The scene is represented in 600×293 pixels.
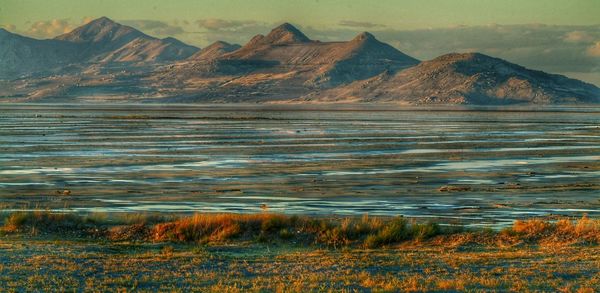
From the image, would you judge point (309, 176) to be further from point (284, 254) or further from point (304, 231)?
point (284, 254)

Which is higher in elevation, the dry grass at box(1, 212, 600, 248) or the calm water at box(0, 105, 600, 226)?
the dry grass at box(1, 212, 600, 248)

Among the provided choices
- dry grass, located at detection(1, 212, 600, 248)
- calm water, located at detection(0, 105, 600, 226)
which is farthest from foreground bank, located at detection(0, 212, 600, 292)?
calm water, located at detection(0, 105, 600, 226)

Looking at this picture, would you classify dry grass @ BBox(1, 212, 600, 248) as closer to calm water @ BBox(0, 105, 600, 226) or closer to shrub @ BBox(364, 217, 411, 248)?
shrub @ BBox(364, 217, 411, 248)

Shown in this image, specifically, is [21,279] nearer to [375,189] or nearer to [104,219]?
[104,219]

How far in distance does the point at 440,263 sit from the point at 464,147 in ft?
184

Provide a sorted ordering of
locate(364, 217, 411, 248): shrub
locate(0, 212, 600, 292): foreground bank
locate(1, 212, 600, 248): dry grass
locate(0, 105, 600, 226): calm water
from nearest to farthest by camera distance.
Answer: locate(0, 212, 600, 292): foreground bank → locate(364, 217, 411, 248): shrub → locate(1, 212, 600, 248): dry grass → locate(0, 105, 600, 226): calm water

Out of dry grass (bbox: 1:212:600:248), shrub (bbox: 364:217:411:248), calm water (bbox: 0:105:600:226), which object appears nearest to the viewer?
shrub (bbox: 364:217:411:248)

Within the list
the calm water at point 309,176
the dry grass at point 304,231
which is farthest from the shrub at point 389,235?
the calm water at point 309,176

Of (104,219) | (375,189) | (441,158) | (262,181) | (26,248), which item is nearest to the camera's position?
(26,248)

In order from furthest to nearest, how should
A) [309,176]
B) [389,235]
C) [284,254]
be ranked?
[309,176] < [389,235] < [284,254]

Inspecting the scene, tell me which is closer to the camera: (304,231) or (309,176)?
(304,231)

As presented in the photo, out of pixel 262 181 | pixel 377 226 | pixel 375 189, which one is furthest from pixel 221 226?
pixel 262 181

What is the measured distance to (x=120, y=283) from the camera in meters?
19.5

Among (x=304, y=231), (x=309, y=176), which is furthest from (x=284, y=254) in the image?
(x=309, y=176)
